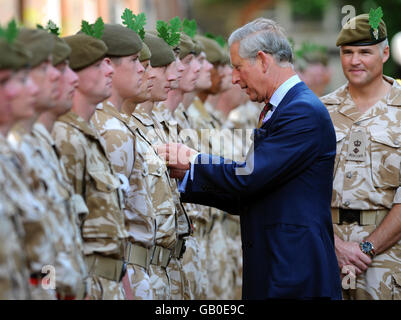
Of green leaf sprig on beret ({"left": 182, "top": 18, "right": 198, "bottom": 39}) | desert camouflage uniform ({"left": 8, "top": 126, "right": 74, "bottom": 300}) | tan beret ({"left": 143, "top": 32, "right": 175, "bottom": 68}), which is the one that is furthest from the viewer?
green leaf sprig on beret ({"left": 182, "top": 18, "right": 198, "bottom": 39})

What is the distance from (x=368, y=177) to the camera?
22.1 ft

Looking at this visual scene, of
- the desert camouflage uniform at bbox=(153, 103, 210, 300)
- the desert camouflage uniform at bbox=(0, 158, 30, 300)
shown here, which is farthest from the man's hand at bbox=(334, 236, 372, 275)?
the desert camouflage uniform at bbox=(0, 158, 30, 300)

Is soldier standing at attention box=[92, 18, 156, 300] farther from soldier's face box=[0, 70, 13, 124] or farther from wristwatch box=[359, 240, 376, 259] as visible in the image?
wristwatch box=[359, 240, 376, 259]

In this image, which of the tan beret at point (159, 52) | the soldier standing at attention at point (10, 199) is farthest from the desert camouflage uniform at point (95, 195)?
the tan beret at point (159, 52)

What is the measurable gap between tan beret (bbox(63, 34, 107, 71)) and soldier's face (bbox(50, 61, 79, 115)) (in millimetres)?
294

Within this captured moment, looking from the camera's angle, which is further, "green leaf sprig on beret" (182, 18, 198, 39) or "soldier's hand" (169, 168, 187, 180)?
"green leaf sprig on beret" (182, 18, 198, 39)

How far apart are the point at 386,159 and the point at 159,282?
1.91 meters

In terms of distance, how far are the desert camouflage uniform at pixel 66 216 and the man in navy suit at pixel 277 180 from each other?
1536 millimetres

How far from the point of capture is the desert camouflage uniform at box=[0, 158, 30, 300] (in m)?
3.67

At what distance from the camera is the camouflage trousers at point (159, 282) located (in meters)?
5.92

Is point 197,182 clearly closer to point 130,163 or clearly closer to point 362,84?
point 130,163

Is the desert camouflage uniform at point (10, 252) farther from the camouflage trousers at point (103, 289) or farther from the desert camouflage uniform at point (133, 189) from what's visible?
the desert camouflage uniform at point (133, 189)

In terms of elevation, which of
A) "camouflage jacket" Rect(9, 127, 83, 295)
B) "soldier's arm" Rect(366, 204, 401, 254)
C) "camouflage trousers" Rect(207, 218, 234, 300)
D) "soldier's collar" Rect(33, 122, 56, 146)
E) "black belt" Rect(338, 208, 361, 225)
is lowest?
"camouflage trousers" Rect(207, 218, 234, 300)
